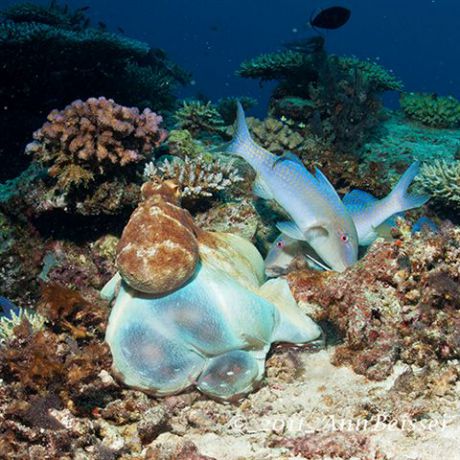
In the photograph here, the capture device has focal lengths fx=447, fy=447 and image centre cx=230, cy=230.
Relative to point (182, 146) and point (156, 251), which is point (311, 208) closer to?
point (156, 251)

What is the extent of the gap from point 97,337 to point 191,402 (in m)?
0.92

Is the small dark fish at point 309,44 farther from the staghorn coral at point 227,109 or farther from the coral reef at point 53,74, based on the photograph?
the coral reef at point 53,74

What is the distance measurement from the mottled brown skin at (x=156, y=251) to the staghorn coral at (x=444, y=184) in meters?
4.22

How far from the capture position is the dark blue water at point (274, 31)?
12912 centimetres

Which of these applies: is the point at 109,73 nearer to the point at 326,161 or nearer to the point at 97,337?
the point at 326,161

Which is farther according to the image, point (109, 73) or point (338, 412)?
point (109, 73)

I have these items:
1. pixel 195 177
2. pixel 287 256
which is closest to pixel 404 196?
pixel 287 256

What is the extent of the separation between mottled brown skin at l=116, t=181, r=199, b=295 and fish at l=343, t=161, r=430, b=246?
2206 mm

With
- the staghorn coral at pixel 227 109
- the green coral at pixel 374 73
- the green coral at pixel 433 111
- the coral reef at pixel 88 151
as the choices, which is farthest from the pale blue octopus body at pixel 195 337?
the green coral at pixel 433 111

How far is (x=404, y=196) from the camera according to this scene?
452 centimetres

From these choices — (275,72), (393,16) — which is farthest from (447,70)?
(275,72)

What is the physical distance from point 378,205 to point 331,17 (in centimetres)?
604

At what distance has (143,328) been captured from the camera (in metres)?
3.10

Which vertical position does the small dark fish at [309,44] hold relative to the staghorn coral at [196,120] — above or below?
above
